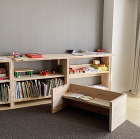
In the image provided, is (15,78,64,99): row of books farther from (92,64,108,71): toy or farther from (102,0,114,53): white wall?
(102,0,114,53): white wall

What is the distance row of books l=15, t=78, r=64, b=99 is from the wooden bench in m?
0.36

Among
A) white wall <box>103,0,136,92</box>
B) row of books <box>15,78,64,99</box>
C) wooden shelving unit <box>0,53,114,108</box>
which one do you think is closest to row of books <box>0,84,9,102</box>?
wooden shelving unit <box>0,53,114,108</box>

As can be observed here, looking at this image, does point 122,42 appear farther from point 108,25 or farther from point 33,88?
point 33,88

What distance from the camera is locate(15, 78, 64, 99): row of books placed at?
3.25m

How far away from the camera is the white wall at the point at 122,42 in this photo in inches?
157

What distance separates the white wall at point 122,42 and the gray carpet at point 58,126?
141cm

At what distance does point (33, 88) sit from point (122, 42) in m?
1.98

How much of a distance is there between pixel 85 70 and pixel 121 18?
4.10 feet

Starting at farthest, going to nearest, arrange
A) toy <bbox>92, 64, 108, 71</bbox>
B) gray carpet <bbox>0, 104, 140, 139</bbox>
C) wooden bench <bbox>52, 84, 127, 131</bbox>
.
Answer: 1. toy <bbox>92, 64, 108, 71</bbox>
2. wooden bench <bbox>52, 84, 127, 131</bbox>
3. gray carpet <bbox>0, 104, 140, 139</bbox>

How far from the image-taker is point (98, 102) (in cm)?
274

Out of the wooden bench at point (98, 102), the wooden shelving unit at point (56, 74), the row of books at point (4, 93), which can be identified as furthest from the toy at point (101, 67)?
the row of books at point (4, 93)

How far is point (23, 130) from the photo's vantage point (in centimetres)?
246

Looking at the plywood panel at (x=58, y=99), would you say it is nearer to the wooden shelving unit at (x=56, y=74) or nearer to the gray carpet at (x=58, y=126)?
the gray carpet at (x=58, y=126)

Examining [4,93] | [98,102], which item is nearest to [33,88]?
[4,93]
